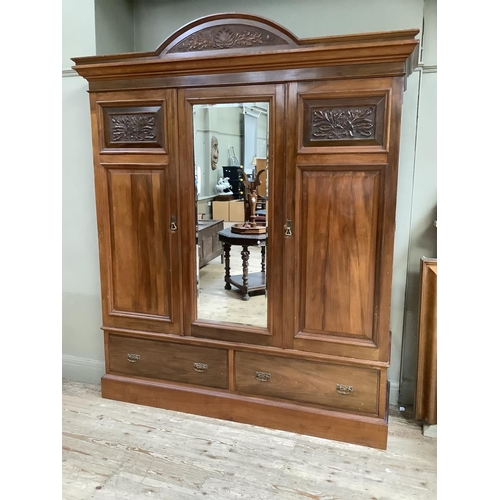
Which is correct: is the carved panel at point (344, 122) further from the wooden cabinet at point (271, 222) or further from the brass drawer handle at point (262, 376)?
the brass drawer handle at point (262, 376)

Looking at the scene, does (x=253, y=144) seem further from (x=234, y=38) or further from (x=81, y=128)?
(x=81, y=128)

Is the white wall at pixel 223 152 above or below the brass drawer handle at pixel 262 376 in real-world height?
above

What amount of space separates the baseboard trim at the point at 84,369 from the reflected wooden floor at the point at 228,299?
985 millimetres

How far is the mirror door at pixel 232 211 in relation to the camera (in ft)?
6.82

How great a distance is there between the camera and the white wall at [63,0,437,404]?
223 centimetres

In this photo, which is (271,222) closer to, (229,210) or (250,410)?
(229,210)

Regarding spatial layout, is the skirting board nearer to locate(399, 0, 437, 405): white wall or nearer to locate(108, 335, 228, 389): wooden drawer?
locate(108, 335, 228, 389): wooden drawer

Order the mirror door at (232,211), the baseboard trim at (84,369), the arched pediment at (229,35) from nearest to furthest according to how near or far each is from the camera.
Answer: the arched pediment at (229,35)
the mirror door at (232,211)
the baseboard trim at (84,369)

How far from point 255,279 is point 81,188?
1.32 meters

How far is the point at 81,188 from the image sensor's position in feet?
8.75

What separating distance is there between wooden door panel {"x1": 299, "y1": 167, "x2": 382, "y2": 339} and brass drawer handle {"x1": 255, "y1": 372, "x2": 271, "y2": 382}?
1.19 ft

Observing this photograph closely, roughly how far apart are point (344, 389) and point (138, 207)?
1.49 m

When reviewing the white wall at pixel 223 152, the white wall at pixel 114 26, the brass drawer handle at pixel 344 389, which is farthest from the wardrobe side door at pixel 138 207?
the brass drawer handle at pixel 344 389
